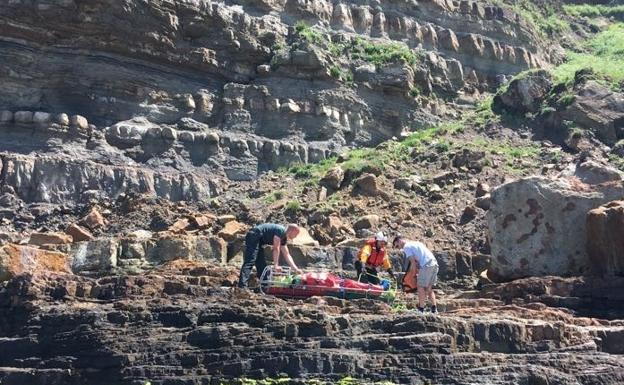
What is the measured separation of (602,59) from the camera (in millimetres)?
41000

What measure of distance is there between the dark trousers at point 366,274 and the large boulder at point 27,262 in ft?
15.1

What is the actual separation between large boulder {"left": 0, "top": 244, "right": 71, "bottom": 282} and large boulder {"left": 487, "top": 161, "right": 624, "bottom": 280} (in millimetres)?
7623

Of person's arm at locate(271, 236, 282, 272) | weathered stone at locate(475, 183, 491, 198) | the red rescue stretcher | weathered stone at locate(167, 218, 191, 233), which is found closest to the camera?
the red rescue stretcher

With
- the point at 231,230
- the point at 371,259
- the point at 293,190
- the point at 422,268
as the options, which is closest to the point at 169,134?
the point at 293,190

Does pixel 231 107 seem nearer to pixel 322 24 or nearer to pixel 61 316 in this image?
pixel 322 24

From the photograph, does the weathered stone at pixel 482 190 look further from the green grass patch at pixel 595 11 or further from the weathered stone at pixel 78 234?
the green grass patch at pixel 595 11

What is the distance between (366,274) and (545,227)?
381 centimetres

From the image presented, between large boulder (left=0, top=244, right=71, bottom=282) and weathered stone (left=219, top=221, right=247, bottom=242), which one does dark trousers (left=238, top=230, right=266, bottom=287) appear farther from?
weathered stone (left=219, top=221, right=247, bottom=242)

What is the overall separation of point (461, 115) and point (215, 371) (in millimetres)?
21407

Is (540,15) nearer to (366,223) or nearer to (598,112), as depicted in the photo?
(598,112)

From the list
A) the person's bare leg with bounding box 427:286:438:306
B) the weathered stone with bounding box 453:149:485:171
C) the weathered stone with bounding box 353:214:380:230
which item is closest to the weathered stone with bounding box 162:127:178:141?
the weathered stone with bounding box 353:214:380:230

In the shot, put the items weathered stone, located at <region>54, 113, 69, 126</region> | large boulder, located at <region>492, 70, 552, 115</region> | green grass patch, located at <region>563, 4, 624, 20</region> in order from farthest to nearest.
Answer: green grass patch, located at <region>563, 4, 624, 20</region>
large boulder, located at <region>492, 70, 552, 115</region>
weathered stone, located at <region>54, 113, 69, 126</region>

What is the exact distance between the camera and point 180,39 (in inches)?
1212

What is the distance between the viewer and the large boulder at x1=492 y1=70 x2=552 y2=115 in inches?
1325
